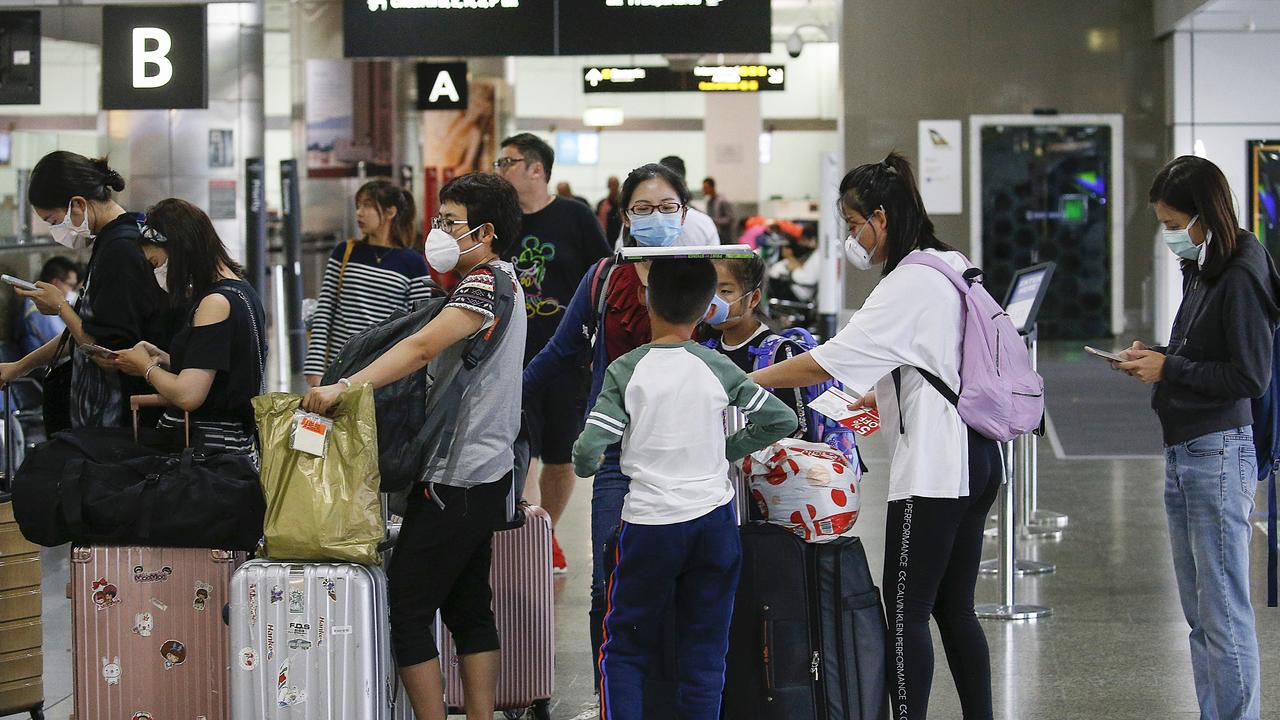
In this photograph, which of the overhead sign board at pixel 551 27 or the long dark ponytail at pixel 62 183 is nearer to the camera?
the long dark ponytail at pixel 62 183

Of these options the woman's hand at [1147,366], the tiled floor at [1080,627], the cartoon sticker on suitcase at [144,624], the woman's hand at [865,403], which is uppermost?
the woman's hand at [1147,366]

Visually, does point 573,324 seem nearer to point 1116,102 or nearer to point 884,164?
point 884,164

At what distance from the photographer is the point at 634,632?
3338mm

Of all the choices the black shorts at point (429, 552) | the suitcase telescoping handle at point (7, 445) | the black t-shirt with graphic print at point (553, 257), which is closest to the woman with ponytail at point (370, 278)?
the black t-shirt with graphic print at point (553, 257)

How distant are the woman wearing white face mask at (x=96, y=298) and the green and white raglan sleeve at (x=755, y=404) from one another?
1.63 metres

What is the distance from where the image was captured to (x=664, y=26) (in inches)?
332

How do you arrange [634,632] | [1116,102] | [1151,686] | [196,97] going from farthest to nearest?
[1116,102] → [196,97] → [1151,686] → [634,632]

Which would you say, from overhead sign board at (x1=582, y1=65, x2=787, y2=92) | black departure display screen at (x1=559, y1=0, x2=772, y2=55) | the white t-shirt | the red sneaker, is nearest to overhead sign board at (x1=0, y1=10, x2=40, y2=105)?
black departure display screen at (x1=559, y1=0, x2=772, y2=55)

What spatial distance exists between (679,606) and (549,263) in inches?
89.3

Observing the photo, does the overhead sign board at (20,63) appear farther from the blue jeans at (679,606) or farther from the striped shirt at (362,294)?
the blue jeans at (679,606)

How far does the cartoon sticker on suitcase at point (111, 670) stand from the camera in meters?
3.72

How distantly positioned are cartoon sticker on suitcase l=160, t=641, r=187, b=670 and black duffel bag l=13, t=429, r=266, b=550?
26 centimetres

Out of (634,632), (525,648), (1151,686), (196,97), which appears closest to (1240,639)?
(1151,686)

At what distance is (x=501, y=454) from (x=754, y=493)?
648 millimetres
